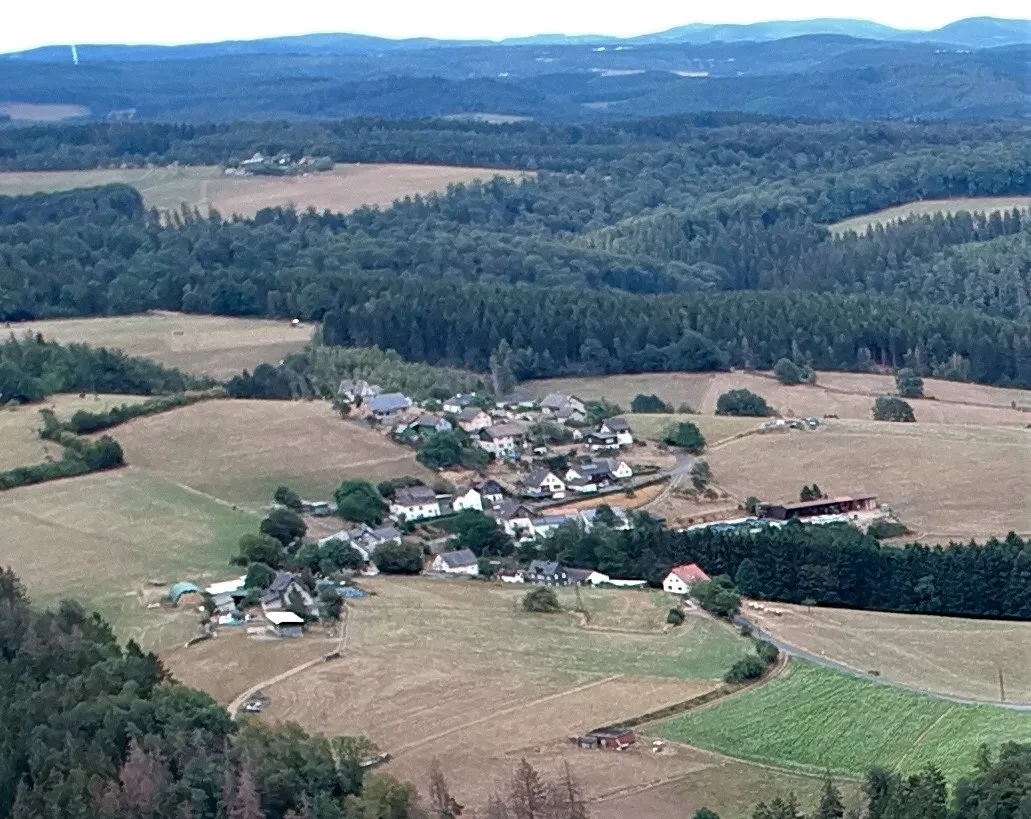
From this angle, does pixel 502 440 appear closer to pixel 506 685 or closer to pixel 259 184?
pixel 506 685

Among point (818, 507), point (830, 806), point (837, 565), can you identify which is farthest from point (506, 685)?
point (818, 507)

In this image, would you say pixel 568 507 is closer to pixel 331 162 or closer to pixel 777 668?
pixel 777 668

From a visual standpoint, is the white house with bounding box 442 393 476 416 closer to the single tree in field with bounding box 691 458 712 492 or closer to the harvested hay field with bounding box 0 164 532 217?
the single tree in field with bounding box 691 458 712 492

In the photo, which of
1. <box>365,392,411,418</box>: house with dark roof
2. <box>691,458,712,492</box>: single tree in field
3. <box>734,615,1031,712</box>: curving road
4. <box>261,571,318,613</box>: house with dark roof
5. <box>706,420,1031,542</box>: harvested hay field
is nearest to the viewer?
<box>734,615,1031,712</box>: curving road

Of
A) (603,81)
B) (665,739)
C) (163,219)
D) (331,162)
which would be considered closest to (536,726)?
(665,739)

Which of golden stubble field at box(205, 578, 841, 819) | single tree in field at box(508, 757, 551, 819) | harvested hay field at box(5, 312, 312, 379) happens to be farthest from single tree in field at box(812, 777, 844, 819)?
harvested hay field at box(5, 312, 312, 379)

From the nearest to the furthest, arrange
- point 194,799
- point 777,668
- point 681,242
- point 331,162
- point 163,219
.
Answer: point 194,799 → point 777,668 → point 681,242 → point 163,219 → point 331,162
